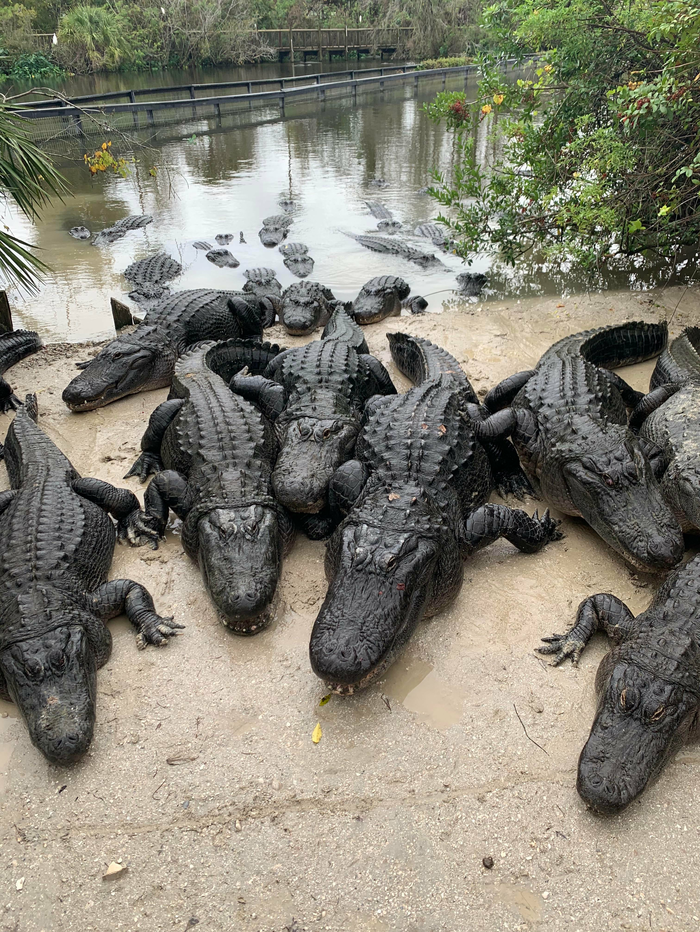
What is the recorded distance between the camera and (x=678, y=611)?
317cm

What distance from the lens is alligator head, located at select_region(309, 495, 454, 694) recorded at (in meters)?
2.98

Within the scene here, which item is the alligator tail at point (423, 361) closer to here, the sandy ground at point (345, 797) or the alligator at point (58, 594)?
the sandy ground at point (345, 797)

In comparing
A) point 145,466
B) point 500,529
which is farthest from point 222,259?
point 500,529

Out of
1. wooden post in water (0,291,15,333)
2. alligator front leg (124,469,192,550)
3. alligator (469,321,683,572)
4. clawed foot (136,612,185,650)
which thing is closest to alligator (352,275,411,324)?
alligator (469,321,683,572)

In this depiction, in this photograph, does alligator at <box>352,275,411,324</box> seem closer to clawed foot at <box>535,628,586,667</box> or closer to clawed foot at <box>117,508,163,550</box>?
clawed foot at <box>117,508,163,550</box>

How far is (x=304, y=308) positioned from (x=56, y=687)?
6.19 metres

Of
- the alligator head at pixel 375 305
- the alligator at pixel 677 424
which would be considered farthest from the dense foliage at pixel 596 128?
the alligator at pixel 677 424

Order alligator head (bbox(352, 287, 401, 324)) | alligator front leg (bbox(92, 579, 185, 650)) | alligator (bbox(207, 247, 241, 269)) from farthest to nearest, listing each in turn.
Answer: alligator (bbox(207, 247, 241, 269)) < alligator head (bbox(352, 287, 401, 324)) < alligator front leg (bbox(92, 579, 185, 650))

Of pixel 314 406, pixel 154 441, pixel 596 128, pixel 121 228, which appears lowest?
pixel 154 441

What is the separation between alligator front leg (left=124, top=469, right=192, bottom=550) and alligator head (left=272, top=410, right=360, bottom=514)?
71 cm

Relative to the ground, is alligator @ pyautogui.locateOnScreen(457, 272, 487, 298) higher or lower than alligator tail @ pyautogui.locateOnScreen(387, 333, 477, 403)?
lower

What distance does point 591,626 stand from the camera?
350cm

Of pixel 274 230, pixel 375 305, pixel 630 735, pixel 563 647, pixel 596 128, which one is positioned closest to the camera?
pixel 630 735

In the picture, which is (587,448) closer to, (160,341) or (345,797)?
(345,797)
